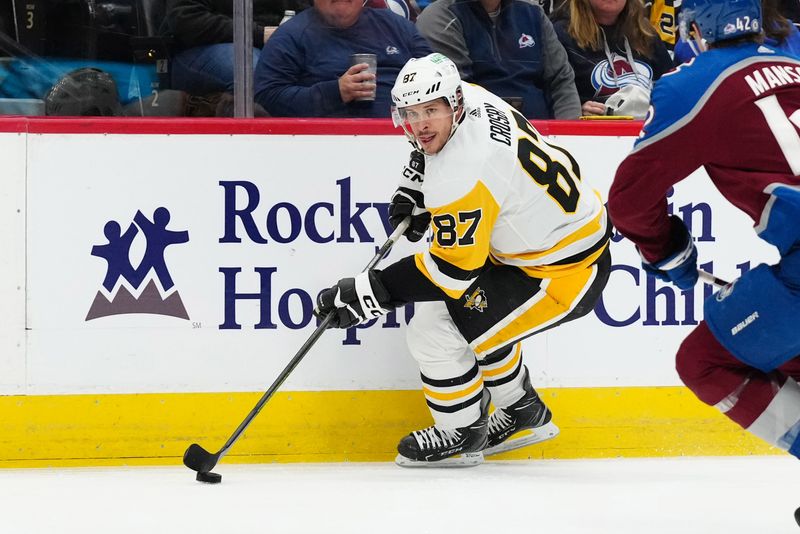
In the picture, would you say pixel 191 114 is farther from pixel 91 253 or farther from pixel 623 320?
pixel 623 320

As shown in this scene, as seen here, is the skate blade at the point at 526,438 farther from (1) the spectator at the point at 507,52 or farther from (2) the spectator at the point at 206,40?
(2) the spectator at the point at 206,40

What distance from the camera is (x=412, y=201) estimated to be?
A: 325 centimetres

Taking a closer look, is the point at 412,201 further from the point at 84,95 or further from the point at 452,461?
the point at 84,95

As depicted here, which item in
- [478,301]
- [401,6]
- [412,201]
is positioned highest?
[401,6]

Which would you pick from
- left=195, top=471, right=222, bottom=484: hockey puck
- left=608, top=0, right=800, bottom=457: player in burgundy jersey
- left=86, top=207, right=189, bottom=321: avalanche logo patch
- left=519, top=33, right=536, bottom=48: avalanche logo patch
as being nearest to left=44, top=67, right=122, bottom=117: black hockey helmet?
left=86, top=207, right=189, bottom=321: avalanche logo patch

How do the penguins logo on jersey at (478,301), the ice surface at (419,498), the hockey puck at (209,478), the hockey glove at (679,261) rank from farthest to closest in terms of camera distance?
the penguins logo on jersey at (478,301), the hockey puck at (209,478), the ice surface at (419,498), the hockey glove at (679,261)

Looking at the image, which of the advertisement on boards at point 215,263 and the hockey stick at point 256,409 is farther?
the advertisement on boards at point 215,263

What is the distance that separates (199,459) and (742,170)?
1.67 m

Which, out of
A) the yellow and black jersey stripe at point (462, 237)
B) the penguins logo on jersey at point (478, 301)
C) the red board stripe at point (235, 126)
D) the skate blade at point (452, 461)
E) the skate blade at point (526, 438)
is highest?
the red board stripe at point (235, 126)

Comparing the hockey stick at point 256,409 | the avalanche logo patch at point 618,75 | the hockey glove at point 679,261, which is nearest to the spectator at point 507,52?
the avalanche logo patch at point 618,75

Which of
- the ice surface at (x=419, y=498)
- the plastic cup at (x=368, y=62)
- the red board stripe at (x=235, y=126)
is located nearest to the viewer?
the ice surface at (x=419, y=498)

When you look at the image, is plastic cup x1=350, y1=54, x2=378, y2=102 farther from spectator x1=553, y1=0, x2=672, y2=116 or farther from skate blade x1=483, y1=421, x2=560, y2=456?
skate blade x1=483, y1=421, x2=560, y2=456

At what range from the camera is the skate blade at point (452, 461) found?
11.0ft

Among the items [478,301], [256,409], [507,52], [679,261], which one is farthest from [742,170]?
[507,52]
